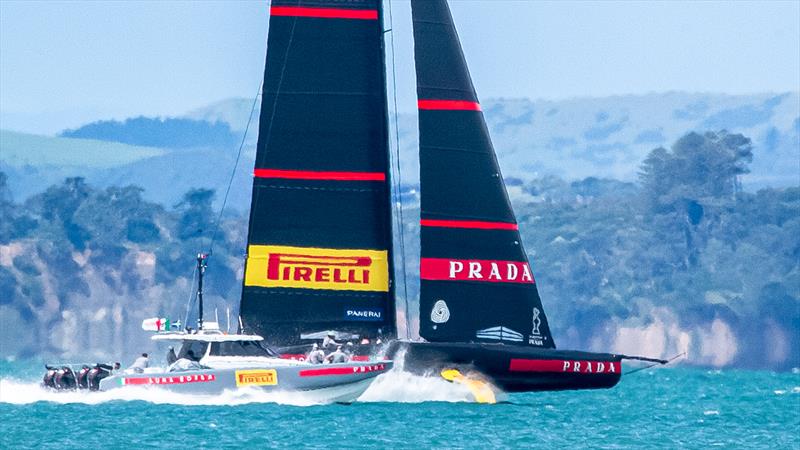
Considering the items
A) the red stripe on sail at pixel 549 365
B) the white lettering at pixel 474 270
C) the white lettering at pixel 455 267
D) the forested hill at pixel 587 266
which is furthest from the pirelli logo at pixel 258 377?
the forested hill at pixel 587 266

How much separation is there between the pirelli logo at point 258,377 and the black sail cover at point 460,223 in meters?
4.27

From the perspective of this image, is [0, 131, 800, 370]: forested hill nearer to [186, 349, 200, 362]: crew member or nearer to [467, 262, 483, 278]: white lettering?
[467, 262, 483, 278]: white lettering

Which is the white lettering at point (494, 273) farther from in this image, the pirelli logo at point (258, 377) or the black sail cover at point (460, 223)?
the pirelli logo at point (258, 377)

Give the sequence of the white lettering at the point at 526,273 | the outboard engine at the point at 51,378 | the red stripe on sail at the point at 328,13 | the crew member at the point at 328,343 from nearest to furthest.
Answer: the crew member at the point at 328,343 < the white lettering at the point at 526,273 < the red stripe on sail at the point at 328,13 < the outboard engine at the point at 51,378

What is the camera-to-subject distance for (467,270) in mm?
54000

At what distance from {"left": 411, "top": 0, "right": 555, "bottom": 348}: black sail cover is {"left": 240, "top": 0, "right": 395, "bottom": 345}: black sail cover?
1.24m

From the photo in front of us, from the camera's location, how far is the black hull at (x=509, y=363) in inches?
2092

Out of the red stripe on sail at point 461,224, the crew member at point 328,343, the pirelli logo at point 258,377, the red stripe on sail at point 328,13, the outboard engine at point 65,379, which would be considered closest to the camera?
the pirelli logo at point 258,377

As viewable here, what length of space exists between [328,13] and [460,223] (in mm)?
6370

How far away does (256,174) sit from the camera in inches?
2160

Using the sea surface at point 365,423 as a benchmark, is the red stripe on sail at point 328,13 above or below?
above

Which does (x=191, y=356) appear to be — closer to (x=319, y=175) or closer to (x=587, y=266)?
(x=319, y=175)

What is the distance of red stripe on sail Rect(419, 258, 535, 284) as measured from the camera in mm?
54000

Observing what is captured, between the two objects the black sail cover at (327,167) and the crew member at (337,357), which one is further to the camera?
the black sail cover at (327,167)
